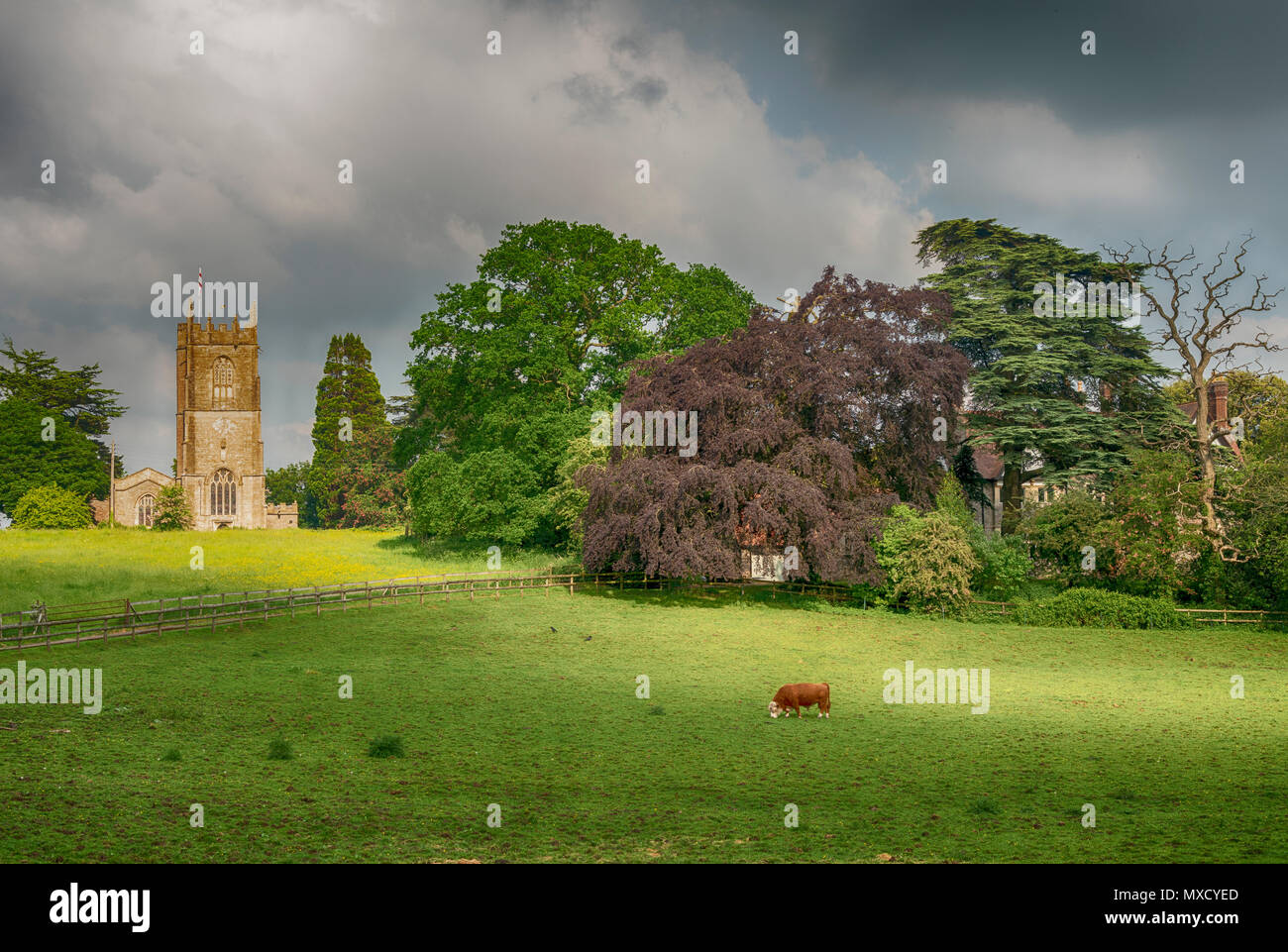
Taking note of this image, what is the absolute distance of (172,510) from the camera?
242 ft

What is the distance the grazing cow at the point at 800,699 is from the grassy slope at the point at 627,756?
1.29 ft

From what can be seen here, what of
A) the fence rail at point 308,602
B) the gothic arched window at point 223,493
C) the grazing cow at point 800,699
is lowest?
the grazing cow at point 800,699

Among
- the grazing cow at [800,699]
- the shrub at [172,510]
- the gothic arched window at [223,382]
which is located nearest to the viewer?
the grazing cow at [800,699]

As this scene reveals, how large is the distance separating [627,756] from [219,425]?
250 ft

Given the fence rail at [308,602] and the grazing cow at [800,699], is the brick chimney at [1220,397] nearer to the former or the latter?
the fence rail at [308,602]

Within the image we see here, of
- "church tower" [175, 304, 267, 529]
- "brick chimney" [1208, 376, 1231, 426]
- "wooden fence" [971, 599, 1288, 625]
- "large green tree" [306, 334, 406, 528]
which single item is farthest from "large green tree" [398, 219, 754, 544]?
"church tower" [175, 304, 267, 529]

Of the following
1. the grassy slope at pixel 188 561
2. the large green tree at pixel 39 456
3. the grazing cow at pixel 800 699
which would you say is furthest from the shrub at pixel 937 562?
the large green tree at pixel 39 456

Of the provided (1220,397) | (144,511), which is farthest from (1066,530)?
(144,511)

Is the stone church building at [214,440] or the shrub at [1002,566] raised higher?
the stone church building at [214,440]

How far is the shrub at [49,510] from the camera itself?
67438 mm

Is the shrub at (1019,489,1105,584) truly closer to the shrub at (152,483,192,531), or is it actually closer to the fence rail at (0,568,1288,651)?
the fence rail at (0,568,1288,651)

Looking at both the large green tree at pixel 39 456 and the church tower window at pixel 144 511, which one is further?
the church tower window at pixel 144 511

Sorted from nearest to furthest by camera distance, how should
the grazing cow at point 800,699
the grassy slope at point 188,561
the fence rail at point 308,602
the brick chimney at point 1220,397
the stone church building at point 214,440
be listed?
the grazing cow at point 800,699
the fence rail at point 308,602
the grassy slope at point 188,561
the brick chimney at point 1220,397
the stone church building at point 214,440

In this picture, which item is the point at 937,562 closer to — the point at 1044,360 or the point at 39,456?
the point at 1044,360
